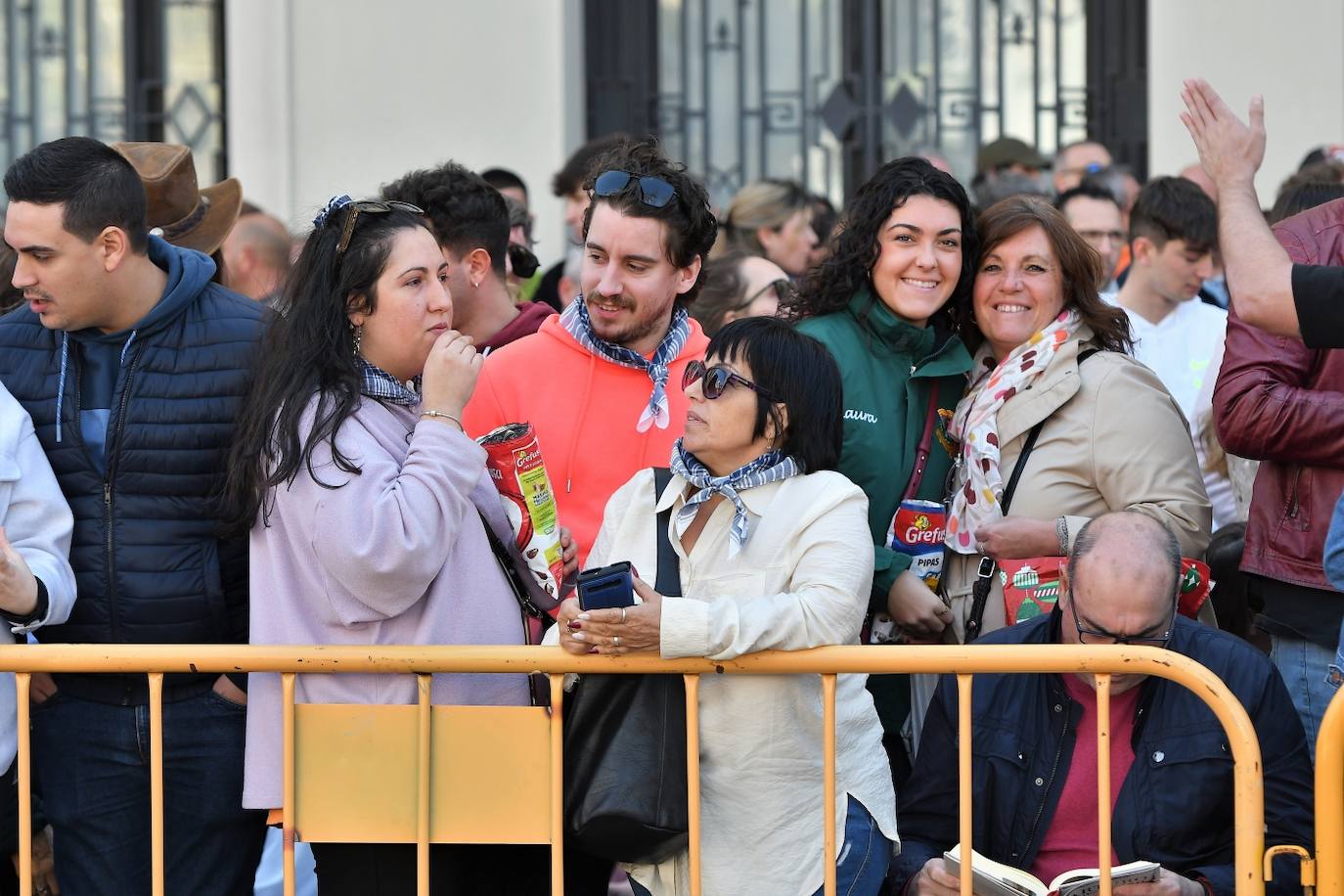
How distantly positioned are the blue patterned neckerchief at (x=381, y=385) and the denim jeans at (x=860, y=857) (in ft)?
3.93

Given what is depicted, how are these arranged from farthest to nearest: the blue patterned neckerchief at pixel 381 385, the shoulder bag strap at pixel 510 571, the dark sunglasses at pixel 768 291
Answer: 1. the dark sunglasses at pixel 768 291
2. the shoulder bag strap at pixel 510 571
3. the blue patterned neckerchief at pixel 381 385

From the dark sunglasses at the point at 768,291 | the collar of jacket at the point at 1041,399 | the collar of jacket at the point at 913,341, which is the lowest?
the collar of jacket at the point at 1041,399

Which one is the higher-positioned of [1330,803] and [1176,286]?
[1176,286]

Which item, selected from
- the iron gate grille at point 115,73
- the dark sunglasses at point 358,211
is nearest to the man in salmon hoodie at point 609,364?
the dark sunglasses at point 358,211

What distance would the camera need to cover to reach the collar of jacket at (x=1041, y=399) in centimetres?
407

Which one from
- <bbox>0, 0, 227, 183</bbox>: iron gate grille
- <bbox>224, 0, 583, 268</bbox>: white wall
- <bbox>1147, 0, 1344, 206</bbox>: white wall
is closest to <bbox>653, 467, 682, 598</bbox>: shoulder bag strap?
<bbox>224, 0, 583, 268</bbox>: white wall

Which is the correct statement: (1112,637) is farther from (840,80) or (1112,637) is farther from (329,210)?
(840,80)

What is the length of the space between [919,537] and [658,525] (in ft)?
2.60

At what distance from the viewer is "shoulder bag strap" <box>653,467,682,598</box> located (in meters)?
3.52

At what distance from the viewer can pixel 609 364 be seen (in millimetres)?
3986

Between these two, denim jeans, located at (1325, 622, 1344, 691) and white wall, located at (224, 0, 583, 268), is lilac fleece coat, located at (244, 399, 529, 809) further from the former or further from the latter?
white wall, located at (224, 0, 583, 268)

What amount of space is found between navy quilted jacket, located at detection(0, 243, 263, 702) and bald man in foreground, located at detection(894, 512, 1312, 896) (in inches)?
61.4

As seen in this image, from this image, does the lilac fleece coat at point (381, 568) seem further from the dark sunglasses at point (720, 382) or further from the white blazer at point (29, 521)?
the dark sunglasses at point (720, 382)

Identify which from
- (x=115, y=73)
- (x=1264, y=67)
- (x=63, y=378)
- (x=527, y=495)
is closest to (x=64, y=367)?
(x=63, y=378)
